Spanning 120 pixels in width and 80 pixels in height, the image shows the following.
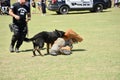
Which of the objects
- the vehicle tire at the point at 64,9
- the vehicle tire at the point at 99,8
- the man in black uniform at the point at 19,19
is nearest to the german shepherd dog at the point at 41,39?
→ the man in black uniform at the point at 19,19

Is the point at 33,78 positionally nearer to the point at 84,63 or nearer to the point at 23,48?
the point at 84,63

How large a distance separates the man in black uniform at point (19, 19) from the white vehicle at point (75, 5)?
60.4ft

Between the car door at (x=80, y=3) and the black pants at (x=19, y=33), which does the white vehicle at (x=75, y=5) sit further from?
the black pants at (x=19, y=33)

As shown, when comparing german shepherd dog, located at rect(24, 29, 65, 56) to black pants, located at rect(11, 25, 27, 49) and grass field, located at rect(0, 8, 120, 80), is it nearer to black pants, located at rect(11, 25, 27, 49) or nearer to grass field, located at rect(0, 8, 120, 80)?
grass field, located at rect(0, 8, 120, 80)

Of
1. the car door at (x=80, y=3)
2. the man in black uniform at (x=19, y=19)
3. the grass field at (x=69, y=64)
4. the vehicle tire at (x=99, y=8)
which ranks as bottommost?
the vehicle tire at (x=99, y=8)

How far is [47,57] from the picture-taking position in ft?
35.6

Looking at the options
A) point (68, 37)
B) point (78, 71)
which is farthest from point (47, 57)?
point (78, 71)

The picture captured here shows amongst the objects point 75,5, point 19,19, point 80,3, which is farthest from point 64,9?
point 19,19

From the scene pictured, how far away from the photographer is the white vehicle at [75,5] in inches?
1196

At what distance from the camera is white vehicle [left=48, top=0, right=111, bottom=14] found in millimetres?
30391

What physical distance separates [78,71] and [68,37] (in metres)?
2.80

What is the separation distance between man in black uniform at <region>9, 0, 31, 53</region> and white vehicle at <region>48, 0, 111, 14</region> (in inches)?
724

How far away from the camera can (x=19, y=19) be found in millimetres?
11836

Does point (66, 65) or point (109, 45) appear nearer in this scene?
point (66, 65)
